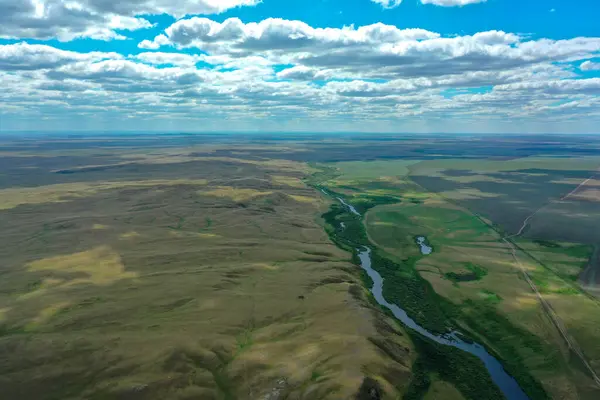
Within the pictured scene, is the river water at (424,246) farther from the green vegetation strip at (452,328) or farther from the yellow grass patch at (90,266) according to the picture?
the yellow grass patch at (90,266)

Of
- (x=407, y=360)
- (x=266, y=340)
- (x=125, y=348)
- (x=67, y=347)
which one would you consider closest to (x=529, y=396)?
(x=407, y=360)

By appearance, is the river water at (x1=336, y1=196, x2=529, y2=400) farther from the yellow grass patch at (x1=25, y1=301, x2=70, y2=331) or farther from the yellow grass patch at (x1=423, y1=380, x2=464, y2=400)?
the yellow grass patch at (x1=25, y1=301, x2=70, y2=331)

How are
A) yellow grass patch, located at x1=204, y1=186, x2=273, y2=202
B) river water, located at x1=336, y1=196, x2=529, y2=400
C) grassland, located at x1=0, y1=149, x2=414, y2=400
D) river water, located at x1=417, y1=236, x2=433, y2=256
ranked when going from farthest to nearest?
yellow grass patch, located at x1=204, y1=186, x2=273, y2=202 → river water, located at x1=417, y1=236, x2=433, y2=256 → river water, located at x1=336, y1=196, x2=529, y2=400 → grassland, located at x1=0, y1=149, x2=414, y2=400

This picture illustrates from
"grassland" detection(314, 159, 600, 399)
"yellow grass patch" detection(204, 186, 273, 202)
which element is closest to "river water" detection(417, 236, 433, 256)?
"grassland" detection(314, 159, 600, 399)

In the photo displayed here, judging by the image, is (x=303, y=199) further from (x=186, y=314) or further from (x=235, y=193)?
(x=186, y=314)

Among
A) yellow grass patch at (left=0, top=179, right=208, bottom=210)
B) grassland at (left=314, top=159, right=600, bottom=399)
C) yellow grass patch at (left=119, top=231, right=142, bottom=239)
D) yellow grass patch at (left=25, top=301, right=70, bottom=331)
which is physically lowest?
yellow grass patch at (left=0, top=179, right=208, bottom=210)

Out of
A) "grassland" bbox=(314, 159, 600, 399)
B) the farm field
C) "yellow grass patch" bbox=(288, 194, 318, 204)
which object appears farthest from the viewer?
"yellow grass patch" bbox=(288, 194, 318, 204)

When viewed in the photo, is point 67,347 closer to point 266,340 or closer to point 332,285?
point 266,340

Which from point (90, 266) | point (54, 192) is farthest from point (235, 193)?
point (90, 266)
